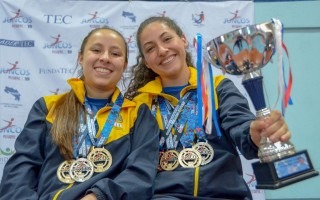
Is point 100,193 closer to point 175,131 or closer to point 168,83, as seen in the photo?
point 175,131

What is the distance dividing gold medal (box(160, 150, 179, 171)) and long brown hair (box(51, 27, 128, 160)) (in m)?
0.32

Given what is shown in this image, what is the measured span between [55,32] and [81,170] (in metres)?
1.26

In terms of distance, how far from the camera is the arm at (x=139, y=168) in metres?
1.19

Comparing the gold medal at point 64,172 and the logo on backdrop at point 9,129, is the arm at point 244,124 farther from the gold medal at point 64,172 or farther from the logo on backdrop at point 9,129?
the logo on backdrop at point 9,129

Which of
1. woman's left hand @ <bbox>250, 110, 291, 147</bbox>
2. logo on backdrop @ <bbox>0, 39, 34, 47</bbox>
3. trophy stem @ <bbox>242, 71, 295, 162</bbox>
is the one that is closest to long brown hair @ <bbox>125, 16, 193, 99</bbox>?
trophy stem @ <bbox>242, 71, 295, 162</bbox>

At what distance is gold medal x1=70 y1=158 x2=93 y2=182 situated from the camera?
1300mm

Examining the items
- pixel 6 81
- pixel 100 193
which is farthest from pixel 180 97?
pixel 6 81

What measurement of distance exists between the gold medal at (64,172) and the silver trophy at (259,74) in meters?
0.61

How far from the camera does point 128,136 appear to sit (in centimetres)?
140

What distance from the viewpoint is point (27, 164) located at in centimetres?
135

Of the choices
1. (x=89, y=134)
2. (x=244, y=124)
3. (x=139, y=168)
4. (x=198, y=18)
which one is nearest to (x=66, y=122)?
(x=89, y=134)

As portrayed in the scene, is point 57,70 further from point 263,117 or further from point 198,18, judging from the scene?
point 263,117

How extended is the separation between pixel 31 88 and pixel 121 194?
131 centimetres

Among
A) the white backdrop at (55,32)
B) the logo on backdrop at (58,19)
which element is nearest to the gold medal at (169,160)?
the white backdrop at (55,32)
